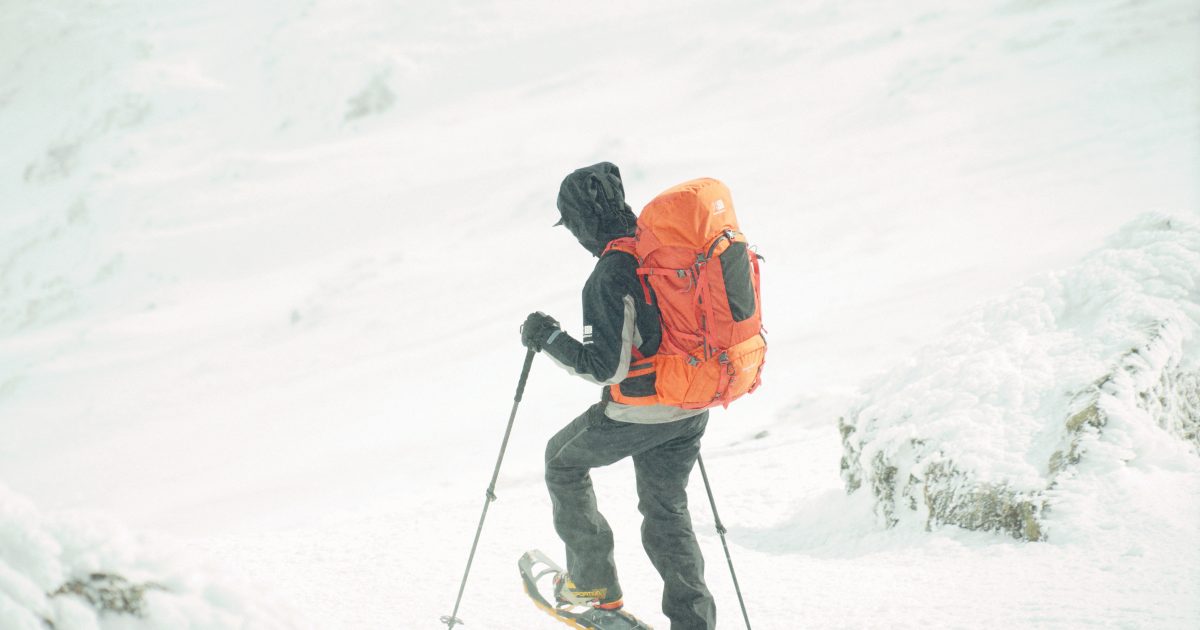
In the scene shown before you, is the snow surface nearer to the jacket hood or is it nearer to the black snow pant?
the black snow pant

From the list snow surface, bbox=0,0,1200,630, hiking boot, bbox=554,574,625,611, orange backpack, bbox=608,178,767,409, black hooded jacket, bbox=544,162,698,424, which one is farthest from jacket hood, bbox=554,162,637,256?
snow surface, bbox=0,0,1200,630

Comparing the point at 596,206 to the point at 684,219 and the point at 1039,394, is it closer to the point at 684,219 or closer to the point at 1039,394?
the point at 684,219

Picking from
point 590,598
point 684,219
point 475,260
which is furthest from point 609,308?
point 475,260

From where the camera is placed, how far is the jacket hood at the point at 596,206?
143 inches

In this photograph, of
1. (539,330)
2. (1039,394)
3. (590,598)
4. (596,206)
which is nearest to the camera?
(596,206)

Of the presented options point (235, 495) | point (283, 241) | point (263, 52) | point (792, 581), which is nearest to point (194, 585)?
point (792, 581)

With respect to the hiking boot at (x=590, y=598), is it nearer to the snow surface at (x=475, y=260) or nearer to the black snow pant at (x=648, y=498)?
the black snow pant at (x=648, y=498)

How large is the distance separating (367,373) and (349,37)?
21.6 m

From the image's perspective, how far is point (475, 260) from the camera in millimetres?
24797

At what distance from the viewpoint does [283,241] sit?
93.0 ft

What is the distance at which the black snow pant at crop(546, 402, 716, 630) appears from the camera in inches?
149

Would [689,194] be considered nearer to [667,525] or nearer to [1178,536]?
[667,525]

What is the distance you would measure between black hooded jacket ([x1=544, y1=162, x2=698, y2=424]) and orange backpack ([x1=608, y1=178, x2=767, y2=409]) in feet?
0.17

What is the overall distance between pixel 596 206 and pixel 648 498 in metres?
1.28
